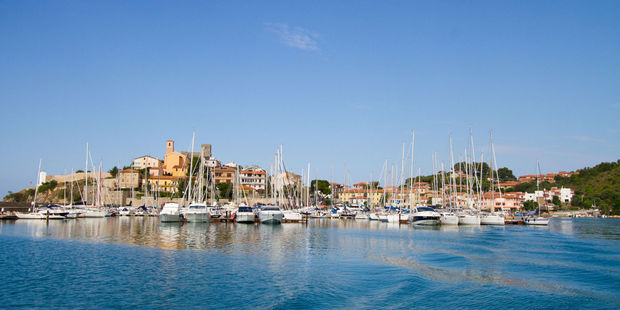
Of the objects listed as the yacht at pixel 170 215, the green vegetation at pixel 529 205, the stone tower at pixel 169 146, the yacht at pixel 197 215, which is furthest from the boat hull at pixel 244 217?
the stone tower at pixel 169 146

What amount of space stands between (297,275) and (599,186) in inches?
5176

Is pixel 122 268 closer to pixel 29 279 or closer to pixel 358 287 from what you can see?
pixel 29 279

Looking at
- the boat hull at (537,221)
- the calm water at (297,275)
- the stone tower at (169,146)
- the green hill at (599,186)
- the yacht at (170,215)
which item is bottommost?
the calm water at (297,275)

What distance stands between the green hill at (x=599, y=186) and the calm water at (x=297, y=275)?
94220 millimetres

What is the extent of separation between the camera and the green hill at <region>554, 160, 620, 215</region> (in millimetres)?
109562

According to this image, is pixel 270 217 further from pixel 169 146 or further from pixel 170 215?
pixel 169 146

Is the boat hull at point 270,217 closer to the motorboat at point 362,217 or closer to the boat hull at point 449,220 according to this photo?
the boat hull at point 449,220

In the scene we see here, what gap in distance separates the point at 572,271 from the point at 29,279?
2315 cm

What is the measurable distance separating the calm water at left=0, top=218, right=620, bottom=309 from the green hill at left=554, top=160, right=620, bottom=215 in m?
94.2

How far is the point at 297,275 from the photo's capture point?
1900 cm

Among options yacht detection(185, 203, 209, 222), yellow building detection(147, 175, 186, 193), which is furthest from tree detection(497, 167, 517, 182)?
yacht detection(185, 203, 209, 222)

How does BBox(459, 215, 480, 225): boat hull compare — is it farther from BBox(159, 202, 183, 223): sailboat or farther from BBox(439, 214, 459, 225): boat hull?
BBox(159, 202, 183, 223): sailboat

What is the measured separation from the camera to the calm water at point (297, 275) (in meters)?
14.9

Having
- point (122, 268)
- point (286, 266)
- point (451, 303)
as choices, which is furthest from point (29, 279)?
point (451, 303)
